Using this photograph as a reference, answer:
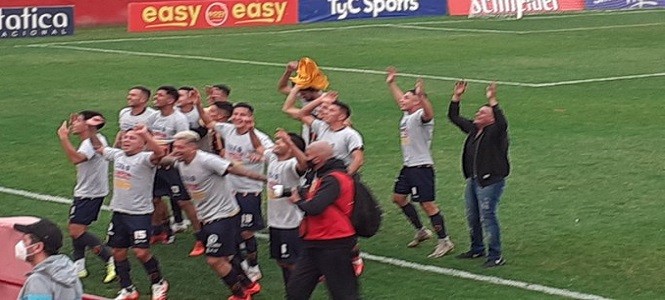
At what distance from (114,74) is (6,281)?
20257 millimetres

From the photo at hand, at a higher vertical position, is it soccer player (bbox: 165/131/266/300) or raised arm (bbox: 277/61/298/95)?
raised arm (bbox: 277/61/298/95)

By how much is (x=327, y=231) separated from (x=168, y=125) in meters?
4.43

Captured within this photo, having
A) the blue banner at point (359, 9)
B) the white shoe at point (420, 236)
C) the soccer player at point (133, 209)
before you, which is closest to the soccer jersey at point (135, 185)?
the soccer player at point (133, 209)

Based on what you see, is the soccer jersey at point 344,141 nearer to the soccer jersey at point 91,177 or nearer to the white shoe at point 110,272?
the soccer jersey at point 91,177

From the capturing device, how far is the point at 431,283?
13438 mm

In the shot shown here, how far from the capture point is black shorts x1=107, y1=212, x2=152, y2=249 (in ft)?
41.5

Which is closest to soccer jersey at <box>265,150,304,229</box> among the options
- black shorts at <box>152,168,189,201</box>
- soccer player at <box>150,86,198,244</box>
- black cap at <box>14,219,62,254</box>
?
black shorts at <box>152,168,189,201</box>

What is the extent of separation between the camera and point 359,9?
46.4 meters

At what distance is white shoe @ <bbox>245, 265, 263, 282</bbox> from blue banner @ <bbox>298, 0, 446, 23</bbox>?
3204cm

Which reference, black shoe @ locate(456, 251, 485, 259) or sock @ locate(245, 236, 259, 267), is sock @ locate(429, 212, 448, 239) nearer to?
black shoe @ locate(456, 251, 485, 259)

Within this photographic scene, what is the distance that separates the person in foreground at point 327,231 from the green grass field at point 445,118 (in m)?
1.98

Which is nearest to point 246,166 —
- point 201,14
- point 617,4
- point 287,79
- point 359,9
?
point 287,79

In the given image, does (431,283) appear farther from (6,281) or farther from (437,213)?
(6,281)

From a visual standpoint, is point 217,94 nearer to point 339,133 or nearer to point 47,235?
point 339,133
